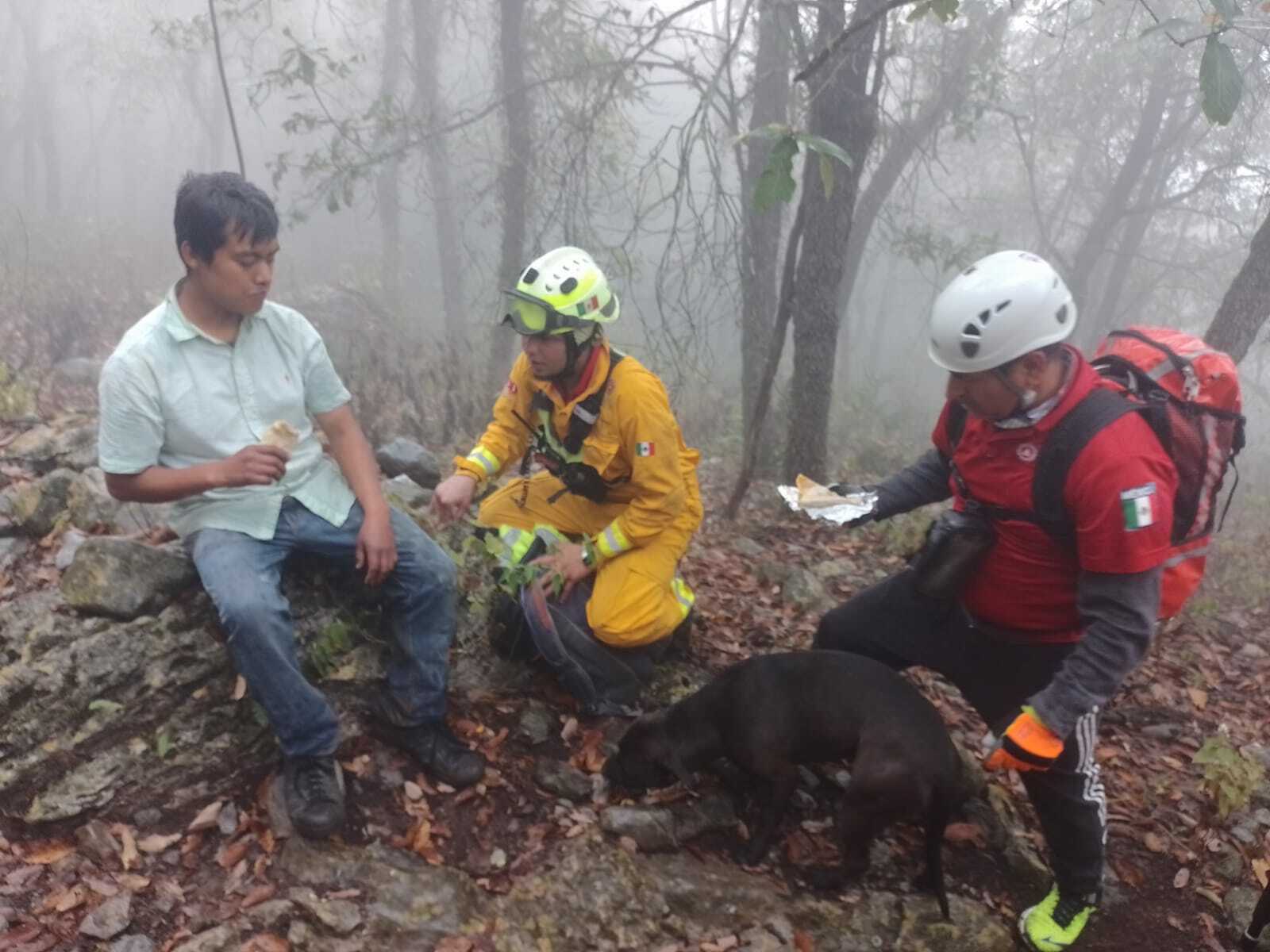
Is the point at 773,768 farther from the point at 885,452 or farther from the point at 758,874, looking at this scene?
the point at 885,452

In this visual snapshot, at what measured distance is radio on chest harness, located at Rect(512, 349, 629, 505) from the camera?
3.76 meters

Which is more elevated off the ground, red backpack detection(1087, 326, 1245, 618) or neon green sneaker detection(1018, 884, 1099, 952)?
red backpack detection(1087, 326, 1245, 618)

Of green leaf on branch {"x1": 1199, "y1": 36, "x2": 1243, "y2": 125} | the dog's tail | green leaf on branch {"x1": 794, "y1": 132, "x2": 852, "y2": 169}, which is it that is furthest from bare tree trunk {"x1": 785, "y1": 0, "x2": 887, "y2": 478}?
the dog's tail

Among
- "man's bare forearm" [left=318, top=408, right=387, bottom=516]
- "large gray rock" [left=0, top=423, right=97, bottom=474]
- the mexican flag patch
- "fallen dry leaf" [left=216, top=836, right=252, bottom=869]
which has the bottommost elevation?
"fallen dry leaf" [left=216, top=836, right=252, bottom=869]

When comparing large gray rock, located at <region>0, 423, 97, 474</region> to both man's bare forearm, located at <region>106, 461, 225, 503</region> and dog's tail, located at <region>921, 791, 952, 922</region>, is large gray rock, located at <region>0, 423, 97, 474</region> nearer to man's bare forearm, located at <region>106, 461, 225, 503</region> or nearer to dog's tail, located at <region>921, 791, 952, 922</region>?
man's bare forearm, located at <region>106, 461, 225, 503</region>

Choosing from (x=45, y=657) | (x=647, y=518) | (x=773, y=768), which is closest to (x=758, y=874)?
(x=773, y=768)

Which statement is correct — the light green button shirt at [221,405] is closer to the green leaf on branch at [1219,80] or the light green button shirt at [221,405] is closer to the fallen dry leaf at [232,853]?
the fallen dry leaf at [232,853]

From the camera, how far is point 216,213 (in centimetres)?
290

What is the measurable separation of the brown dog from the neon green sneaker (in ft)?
1.03

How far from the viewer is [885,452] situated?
10.8m

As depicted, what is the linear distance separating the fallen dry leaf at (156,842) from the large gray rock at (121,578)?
2.75ft

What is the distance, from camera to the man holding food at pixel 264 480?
2947 millimetres

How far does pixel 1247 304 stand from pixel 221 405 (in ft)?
23.9

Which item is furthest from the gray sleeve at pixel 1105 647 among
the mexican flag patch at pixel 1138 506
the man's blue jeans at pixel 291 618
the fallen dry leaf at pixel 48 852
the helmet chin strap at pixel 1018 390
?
the fallen dry leaf at pixel 48 852
